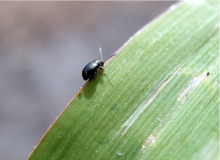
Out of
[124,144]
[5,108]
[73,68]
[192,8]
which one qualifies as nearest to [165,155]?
[124,144]

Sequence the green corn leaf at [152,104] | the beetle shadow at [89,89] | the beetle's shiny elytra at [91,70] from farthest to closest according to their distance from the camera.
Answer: the beetle's shiny elytra at [91,70] → the beetle shadow at [89,89] → the green corn leaf at [152,104]

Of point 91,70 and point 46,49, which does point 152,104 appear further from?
point 46,49

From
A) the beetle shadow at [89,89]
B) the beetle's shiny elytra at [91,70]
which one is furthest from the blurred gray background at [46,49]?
the beetle shadow at [89,89]

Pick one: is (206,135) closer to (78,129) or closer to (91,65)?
(78,129)

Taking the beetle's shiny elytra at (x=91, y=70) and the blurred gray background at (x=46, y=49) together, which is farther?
the blurred gray background at (x=46, y=49)

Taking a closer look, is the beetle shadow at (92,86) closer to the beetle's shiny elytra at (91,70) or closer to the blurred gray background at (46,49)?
the beetle's shiny elytra at (91,70)
